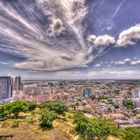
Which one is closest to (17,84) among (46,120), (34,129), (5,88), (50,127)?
(5,88)

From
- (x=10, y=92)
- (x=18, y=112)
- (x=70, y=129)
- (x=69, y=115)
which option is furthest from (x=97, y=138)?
(x=10, y=92)

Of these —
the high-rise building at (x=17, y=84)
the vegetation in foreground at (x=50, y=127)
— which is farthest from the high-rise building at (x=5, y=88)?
the vegetation in foreground at (x=50, y=127)

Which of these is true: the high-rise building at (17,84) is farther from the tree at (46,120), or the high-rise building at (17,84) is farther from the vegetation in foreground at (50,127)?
the tree at (46,120)

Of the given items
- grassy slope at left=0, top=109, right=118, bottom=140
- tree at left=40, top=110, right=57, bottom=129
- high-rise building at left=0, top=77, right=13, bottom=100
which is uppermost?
high-rise building at left=0, top=77, right=13, bottom=100

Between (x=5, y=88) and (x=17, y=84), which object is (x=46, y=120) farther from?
(x=17, y=84)

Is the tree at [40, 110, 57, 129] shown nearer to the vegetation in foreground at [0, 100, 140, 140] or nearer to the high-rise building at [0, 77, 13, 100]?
the vegetation in foreground at [0, 100, 140, 140]

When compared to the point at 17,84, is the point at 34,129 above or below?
below

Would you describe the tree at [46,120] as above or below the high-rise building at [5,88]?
below

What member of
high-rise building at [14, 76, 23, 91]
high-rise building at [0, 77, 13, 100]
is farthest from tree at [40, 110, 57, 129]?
high-rise building at [14, 76, 23, 91]

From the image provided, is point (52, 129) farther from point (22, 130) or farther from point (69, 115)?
point (69, 115)

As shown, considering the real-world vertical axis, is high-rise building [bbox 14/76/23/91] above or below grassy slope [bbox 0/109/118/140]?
above

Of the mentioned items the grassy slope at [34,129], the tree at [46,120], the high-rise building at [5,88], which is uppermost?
the high-rise building at [5,88]
